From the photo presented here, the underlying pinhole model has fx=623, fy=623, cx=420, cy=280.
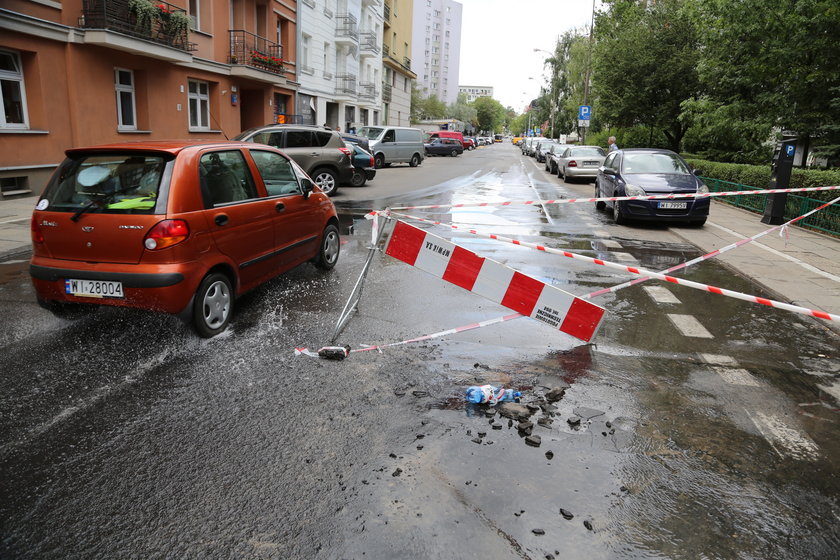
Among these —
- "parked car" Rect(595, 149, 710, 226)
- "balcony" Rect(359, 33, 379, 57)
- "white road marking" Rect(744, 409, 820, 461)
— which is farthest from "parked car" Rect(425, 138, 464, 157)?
"white road marking" Rect(744, 409, 820, 461)

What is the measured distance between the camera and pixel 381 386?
442cm

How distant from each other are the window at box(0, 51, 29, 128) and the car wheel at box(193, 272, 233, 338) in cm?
1205

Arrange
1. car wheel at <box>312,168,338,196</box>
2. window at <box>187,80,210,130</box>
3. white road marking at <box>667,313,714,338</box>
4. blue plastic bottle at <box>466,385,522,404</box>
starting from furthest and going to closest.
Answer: window at <box>187,80,210,130</box>
car wheel at <box>312,168,338,196</box>
white road marking at <box>667,313,714,338</box>
blue plastic bottle at <box>466,385,522,404</box>

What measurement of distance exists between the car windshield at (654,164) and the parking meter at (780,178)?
178 cm

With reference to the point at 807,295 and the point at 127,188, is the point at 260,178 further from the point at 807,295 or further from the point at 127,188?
the point at 807,295

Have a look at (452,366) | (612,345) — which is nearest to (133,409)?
(452,366)

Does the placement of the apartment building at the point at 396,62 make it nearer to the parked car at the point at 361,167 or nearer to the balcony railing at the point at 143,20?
the balcony railing at the point at 143,20

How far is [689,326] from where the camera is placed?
617 cm

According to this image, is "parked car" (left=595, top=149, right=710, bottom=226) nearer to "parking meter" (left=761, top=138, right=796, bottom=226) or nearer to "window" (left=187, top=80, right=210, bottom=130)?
"parking meter" (left=761, top=138, right=796, bottom=226)

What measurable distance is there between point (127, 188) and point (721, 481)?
4693 mm

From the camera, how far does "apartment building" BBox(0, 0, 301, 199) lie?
14.6 meters

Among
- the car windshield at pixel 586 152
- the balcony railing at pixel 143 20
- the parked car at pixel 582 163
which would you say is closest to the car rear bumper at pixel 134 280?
the balcony railing at pixel 143 20

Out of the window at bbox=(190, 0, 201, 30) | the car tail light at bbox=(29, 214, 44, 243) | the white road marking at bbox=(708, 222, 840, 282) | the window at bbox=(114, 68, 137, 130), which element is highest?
the window at bbox=(190, 0, 201, 30)

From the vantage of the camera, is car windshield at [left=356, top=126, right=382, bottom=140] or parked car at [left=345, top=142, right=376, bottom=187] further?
car windshield at [left=356, top=126, right=382, bottom=140]
